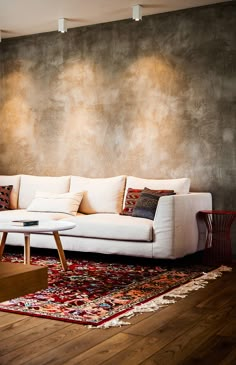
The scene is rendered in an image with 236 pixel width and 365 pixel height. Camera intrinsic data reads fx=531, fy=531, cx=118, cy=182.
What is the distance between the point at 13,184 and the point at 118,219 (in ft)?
6.42

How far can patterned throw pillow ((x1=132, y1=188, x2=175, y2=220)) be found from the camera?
5188 mm

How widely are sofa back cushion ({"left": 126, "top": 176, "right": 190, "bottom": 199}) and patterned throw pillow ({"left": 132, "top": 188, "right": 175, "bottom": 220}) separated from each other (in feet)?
0.47

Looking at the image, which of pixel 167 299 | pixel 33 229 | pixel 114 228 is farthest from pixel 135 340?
pixel 114 228

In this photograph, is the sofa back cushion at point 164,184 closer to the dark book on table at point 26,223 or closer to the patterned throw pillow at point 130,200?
the patterned throw pillow at point 130,200

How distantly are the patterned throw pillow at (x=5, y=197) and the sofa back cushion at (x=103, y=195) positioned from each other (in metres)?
0.93

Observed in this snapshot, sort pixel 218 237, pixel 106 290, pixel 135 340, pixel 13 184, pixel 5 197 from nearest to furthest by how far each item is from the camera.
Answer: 1. pixel 135 340
2. pixel 106 290
3. pixel 218 237
4. pixel 5 197
5. pixel 13 184

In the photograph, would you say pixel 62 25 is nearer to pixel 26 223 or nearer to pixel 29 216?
pixel 29 216

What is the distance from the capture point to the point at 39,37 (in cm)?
682

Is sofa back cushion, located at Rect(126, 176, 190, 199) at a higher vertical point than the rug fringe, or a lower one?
higher

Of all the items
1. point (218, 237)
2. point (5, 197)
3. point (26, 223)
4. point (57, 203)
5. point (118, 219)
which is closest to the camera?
point (26, 223)

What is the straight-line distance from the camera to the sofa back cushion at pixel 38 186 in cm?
623

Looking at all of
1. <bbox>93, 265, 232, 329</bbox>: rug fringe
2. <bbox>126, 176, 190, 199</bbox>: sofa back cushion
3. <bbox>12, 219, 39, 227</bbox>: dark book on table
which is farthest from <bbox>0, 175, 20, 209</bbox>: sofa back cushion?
<bbox>93, 265, 232, 329</bbox>: rug fringe

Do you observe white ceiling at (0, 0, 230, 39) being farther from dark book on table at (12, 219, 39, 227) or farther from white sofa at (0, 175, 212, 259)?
dark book on table at (12, 219, 39, 227)

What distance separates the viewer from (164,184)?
5.59 m
